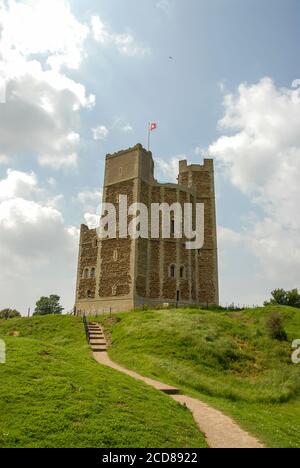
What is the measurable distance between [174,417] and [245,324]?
743 inches

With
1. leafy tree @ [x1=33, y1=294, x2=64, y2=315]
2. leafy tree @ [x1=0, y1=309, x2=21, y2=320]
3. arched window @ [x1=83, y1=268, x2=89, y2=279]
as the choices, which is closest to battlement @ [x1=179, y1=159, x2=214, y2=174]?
arched window @ [x1=83, y1=268, x2=89, y2=279]

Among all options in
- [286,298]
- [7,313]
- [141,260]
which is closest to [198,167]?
[141,260]

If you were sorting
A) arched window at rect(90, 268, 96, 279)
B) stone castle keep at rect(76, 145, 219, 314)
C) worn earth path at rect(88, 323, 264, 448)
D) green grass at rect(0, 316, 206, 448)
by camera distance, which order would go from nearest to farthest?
green grass at rect(0, 316, 206, 448)
worn earth path at rect(88, 323, 264, 448)
stone castle keep at rect(76, 145, 219, 314)
arched window at rect(90, 268, 96, 279)

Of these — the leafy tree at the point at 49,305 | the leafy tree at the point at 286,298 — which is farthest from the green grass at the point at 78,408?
the leafy tree at the point at 49,305

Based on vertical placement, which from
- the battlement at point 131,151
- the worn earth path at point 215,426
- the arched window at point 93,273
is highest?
the battlement at point 131,151

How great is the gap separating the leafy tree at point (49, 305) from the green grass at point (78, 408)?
5604 centimetres

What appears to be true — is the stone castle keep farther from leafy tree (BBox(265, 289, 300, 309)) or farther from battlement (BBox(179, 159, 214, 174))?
leafy tree (BBox(265, 289, 300, 309))

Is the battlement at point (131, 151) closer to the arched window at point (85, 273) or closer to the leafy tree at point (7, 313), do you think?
the arched window at point (85, 273)

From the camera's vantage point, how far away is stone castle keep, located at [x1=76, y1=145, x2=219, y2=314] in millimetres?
37969

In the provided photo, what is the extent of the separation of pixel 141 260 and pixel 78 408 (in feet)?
91.4

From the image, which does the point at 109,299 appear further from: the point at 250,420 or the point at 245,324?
the point at 250,420

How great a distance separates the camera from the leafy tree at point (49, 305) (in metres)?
70.3

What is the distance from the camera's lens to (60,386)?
474 inches

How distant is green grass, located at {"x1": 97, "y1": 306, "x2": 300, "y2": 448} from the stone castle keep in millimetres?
7137
